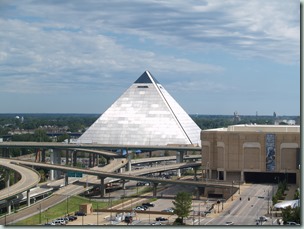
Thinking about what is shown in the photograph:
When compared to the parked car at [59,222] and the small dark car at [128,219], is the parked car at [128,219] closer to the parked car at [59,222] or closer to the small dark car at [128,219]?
the small dark car at [128,219]

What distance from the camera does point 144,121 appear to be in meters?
139

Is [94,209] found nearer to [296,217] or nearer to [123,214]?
[123,214]

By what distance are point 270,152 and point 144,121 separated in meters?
57.1

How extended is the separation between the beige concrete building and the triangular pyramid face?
149ft

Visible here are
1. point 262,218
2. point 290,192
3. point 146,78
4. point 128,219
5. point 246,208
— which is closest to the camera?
point 262,218

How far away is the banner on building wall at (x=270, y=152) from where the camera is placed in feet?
274

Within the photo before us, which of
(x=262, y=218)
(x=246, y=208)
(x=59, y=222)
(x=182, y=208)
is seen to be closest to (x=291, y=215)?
(x=262, y=218)

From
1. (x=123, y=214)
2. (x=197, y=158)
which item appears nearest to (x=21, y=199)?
(x=123, y=214)

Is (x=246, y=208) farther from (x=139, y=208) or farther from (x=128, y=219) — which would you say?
(x=128, y=219)

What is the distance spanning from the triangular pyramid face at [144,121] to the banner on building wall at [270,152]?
47176 millimetres

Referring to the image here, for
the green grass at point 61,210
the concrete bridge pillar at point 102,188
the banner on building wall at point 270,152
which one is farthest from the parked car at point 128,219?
the banner on building wall at point 270,152

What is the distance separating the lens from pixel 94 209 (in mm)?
65938

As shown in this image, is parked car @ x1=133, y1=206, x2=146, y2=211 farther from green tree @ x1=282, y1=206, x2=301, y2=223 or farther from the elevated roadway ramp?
green tree @ x1=282, y1=206, x2=301, y2=223

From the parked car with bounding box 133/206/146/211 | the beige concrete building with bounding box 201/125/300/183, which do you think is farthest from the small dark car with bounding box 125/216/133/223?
the beige concrete building with bounding box 201/125/300/183
